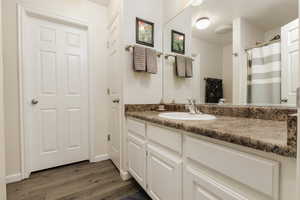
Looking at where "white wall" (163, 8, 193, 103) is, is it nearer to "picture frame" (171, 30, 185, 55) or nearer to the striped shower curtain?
"picture frame" (171, 30, 185, 55)

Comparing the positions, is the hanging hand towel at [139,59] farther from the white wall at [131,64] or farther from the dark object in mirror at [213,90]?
the dark object in mirror at [213,90]

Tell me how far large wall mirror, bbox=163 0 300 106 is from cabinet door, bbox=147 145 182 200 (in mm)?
692

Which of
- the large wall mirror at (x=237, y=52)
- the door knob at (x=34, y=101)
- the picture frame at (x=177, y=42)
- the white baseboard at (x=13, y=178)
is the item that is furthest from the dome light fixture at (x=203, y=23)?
the white baseboard at (x=13, y=178)

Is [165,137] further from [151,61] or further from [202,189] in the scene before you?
[151,61]

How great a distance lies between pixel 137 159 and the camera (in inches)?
55.9

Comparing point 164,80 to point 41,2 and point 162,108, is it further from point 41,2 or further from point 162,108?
point 41,2

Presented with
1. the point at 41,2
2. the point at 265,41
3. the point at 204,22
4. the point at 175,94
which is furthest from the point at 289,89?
the point at 41,2

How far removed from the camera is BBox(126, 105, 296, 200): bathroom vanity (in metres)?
0.47

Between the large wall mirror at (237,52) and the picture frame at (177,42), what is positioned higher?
the picture frame at (177,42)

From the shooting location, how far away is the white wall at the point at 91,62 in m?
1.67

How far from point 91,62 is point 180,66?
50.6 inches

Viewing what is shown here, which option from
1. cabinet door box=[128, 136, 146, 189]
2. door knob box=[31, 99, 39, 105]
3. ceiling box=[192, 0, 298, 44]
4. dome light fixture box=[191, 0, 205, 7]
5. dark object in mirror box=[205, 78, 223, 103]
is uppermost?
dome light fixture box=[191, 0, 205, 7]

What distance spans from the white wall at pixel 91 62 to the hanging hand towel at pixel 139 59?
80 cm

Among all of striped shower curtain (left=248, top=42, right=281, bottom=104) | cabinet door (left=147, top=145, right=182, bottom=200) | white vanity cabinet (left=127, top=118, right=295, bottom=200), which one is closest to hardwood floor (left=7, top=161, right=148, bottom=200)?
white vanity cabinet (left=127, top=118, right=295, bottom=200)
